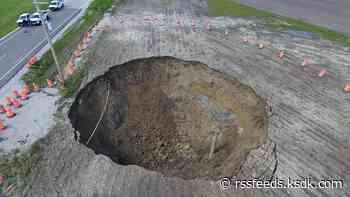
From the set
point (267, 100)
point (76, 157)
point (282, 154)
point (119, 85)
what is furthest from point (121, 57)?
point (282, 154)

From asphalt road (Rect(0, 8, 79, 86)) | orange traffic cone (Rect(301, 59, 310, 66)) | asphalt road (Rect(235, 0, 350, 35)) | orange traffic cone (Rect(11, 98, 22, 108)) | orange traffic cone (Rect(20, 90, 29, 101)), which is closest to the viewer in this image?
orange traffic cone (Rect(11, 98, 22, 108))

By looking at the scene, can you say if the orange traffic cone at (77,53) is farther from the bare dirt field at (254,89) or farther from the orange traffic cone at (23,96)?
the orange traffic cone at (23,96)

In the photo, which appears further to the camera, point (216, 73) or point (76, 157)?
point (216, 73)

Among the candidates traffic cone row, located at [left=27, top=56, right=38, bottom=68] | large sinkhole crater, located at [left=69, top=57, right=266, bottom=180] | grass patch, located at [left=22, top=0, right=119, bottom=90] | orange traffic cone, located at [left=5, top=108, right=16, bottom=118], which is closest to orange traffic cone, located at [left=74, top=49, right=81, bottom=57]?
grass patch, located at [left=22, top=0, right=119, bottom=90]

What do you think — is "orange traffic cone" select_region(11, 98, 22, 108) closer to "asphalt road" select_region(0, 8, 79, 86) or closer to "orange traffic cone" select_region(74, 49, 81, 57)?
"asphalt road" select_region(0, 8, 79, 86)

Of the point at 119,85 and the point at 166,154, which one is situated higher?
the point at 119,85

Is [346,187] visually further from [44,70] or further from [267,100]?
[44,70]
